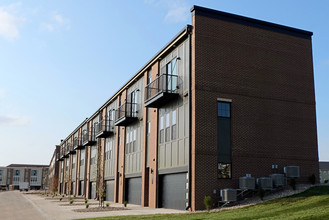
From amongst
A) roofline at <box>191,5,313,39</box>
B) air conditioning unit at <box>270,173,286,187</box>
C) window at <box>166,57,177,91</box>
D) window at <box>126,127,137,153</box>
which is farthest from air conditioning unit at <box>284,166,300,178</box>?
window at <box>126,127,137,153</box>

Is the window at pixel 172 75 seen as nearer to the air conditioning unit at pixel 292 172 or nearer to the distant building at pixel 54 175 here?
the air conditioning unit at pixel 292 172

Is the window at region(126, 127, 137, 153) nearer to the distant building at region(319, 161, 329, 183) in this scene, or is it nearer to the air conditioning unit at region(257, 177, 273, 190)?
the air conditioning unit at region(257, 177, 273, 190)

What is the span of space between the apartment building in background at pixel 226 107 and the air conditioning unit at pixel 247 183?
46 centimetres

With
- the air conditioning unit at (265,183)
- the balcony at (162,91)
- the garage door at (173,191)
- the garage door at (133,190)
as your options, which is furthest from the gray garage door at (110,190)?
the air conditioning unit at (265,183)

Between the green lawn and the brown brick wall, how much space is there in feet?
11.7

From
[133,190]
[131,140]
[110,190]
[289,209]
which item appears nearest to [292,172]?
[289,209]

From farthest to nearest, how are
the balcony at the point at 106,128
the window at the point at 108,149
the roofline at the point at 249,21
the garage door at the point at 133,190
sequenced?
the window at the point at 108,149 < the balcony at the point at 106,128 < the garage door at the point at 133,190 < the roofline at the point at 249,21

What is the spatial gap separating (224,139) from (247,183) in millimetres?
2716

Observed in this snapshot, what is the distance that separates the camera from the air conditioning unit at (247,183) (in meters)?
19.8

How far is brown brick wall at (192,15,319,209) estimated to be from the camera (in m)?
20.4

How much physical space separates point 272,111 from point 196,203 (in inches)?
292

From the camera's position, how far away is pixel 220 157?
2052 centimetres

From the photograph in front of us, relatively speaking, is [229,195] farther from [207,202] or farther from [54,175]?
[54,175]

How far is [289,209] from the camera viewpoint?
1422cm
